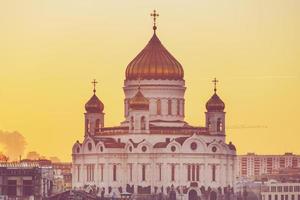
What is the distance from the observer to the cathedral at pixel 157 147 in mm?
154750

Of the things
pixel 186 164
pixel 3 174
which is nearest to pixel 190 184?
A: pixel 186 164

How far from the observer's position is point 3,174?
127500 mm

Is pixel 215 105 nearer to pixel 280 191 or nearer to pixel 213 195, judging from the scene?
pixel 213 195

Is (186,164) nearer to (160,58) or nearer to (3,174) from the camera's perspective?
(160,58)

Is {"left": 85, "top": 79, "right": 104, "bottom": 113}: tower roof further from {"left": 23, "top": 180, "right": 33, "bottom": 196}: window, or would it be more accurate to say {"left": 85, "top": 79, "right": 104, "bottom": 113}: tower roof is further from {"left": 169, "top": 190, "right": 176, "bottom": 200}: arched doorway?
{"left": 23, "top": 180, "right": 33, "bottom": 196}: window

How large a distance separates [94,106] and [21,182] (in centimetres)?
3420

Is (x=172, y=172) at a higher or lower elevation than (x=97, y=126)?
lower

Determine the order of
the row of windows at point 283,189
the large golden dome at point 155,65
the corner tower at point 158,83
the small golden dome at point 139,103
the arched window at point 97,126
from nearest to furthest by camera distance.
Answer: the small golden dome at point 139,103, the corner tower at point 158,83, the large golden dome at point 155,65, the arched window at point 97,126, the row of windows at point 283,189

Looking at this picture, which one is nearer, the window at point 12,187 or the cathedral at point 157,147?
the window at point 12,187

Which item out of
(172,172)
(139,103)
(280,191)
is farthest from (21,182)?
(280,191)

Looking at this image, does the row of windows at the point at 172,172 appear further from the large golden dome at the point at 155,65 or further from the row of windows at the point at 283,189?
the row of windows at the point at 283,189

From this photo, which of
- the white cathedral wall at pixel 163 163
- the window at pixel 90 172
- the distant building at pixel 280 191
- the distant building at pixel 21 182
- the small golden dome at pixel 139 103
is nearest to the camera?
the distant building at pixel 21 182

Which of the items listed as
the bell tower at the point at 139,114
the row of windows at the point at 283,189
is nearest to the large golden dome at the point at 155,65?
the bell tower at the point at 139,114

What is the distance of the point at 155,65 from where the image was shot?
525 feet
